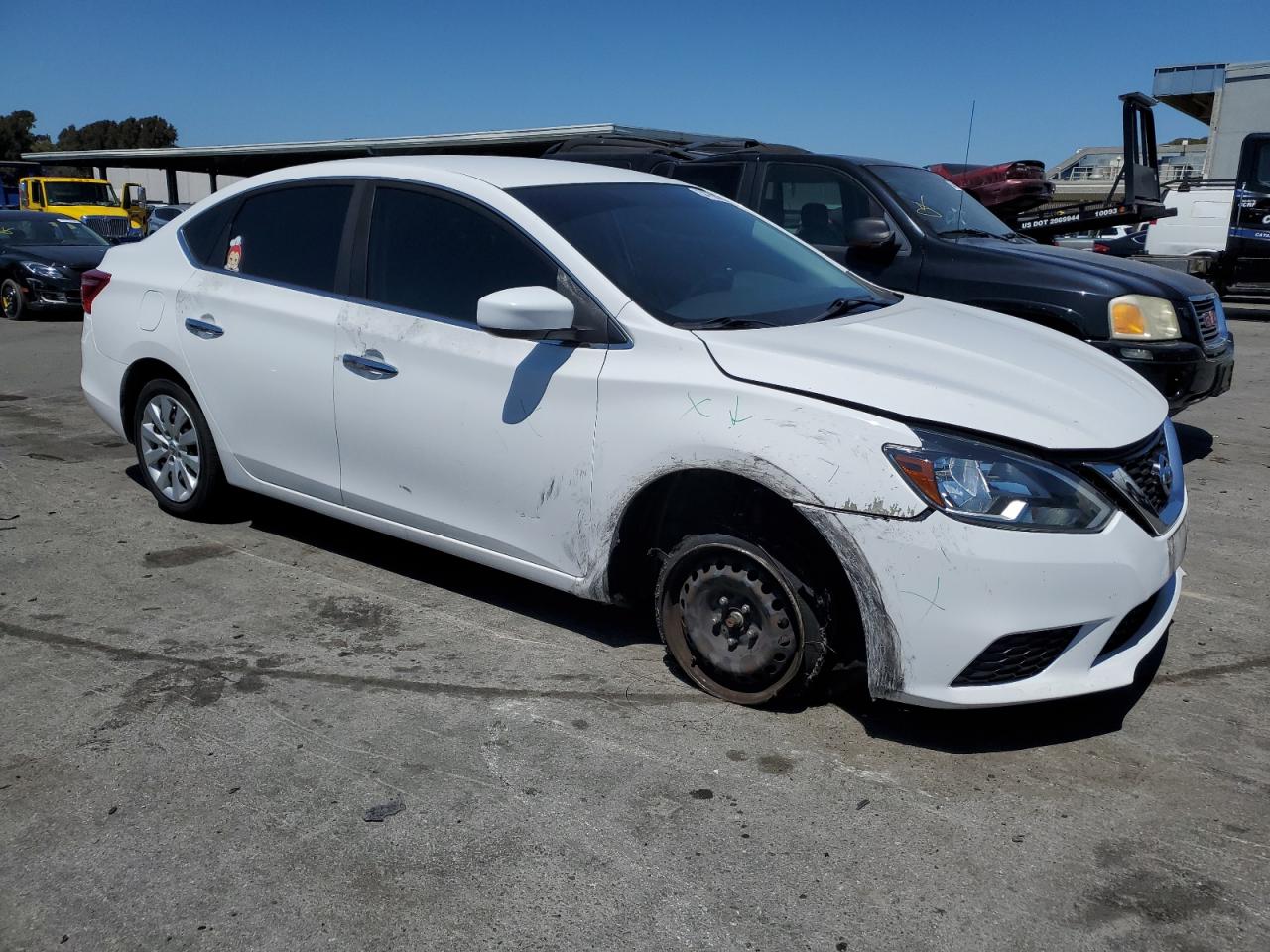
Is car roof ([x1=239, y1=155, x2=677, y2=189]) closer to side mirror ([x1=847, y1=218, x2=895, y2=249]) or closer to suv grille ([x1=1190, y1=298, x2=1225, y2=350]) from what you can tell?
side mirror ([x1=847, y1=218, x2=895, y2=249])

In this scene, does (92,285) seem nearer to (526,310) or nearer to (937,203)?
(526,310)

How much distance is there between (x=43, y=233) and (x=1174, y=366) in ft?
48.9

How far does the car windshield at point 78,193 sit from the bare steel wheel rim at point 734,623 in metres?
26.0

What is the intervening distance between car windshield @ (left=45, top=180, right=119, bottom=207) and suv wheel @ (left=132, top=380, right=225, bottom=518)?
2317 centimetres

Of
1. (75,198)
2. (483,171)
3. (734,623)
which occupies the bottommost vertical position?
(734,623)

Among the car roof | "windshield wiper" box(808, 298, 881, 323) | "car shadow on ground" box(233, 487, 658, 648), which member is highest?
the car roof

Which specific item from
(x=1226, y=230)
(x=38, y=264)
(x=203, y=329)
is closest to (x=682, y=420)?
(x=203, y=329)

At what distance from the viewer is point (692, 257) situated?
163 inches

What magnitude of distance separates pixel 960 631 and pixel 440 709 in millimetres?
1611

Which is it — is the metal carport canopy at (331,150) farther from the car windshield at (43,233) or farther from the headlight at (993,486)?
the headlight at (993,486)

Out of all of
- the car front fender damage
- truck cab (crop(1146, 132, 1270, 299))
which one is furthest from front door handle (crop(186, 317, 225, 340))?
truck cab (crop(1146, 132, 1270, 299))

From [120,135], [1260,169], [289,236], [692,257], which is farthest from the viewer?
[120,135]

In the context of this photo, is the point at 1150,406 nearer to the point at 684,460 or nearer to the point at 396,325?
the point at 684,460

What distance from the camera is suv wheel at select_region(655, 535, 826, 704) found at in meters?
3.37
